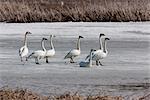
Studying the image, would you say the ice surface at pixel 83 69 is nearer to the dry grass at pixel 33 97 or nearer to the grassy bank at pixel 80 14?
the dry grass at pixel 33 97

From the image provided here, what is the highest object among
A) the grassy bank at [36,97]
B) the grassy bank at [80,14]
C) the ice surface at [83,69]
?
the grassy bank at [80,14]

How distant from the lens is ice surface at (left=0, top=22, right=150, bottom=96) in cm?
665

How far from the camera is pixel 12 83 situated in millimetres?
6832

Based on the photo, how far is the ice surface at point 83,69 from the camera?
21.8 ft

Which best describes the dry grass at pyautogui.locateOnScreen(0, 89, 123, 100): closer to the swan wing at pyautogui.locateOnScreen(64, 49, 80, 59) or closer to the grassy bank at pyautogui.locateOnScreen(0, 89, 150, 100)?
the grassy bank at pyautogui.locateOnScreen(0, 89, 150, 100)

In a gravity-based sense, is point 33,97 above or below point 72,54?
below

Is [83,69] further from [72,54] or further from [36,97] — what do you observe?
[36,97]

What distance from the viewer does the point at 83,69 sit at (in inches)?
324

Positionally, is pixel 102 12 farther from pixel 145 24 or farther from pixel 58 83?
pixel 58 83

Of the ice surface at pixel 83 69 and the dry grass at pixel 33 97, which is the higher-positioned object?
the ice surface at pixel 83 69

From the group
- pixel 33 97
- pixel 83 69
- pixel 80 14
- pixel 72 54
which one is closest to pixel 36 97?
pixel 33 97

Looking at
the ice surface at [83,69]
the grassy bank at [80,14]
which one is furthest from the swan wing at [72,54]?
the grassy bank at [80,14]

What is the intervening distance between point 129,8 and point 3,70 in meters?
10.1

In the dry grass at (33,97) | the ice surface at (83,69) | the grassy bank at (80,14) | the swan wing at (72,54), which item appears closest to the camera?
the dry grass at (33,97)
